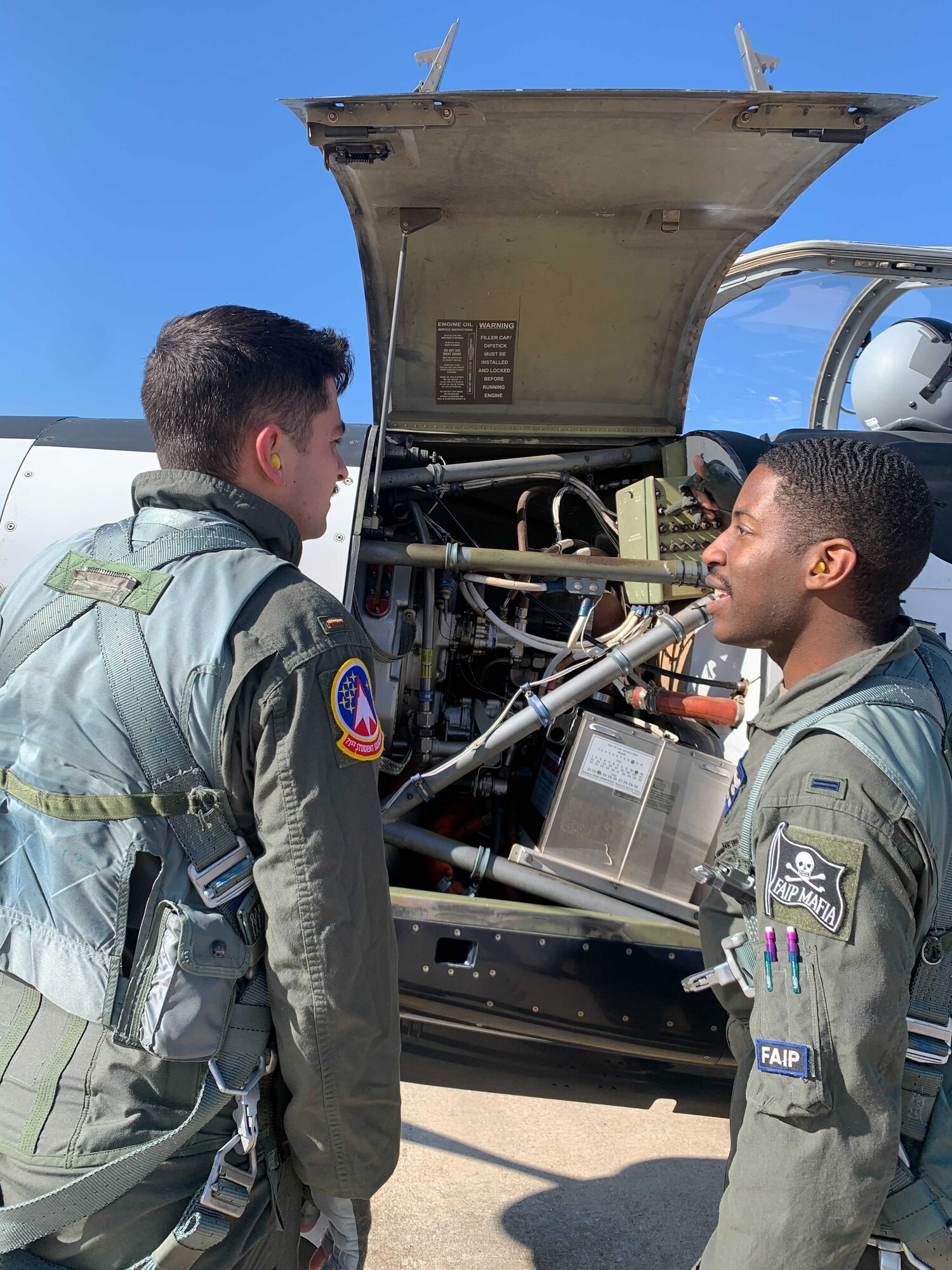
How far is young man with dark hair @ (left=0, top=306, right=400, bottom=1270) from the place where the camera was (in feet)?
3.44

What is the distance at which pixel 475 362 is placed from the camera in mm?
3471

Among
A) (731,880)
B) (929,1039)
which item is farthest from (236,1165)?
(929,1039)

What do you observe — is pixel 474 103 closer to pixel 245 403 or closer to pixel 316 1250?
pixel 245 403

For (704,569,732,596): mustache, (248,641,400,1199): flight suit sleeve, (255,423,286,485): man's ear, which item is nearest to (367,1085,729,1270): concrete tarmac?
(248,641,400,1199): flight suit sleeve

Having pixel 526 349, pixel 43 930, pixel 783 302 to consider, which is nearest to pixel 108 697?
pixel 43 930

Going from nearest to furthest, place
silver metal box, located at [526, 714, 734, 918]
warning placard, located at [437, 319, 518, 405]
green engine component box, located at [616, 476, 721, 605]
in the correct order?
1. silver metal box, located at [526, 714, 734, 918]
2. green engine component box, located at [616, 476, 721, 605]
3. warning placard, located at [437, 319, 518, 405]

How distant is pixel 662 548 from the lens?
3.16 metres

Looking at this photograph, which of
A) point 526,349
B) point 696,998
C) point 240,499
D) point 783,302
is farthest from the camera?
point 783,302

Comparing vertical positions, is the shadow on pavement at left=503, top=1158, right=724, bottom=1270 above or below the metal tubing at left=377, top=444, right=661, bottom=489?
below

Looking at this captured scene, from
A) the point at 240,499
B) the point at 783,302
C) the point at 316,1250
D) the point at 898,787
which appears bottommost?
the point at 316,1250

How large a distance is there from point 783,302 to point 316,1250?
4.41 m

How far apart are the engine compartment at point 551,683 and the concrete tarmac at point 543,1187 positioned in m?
0.81

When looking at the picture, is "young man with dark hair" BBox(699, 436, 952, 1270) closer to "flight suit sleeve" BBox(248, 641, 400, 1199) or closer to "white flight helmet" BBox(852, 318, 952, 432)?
"flight suit sleeve" BBox(248, 641, 400, 1199)

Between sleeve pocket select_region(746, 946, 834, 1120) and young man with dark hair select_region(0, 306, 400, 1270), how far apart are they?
46cm
